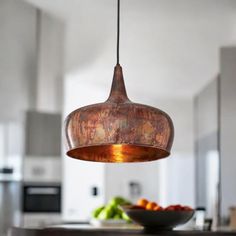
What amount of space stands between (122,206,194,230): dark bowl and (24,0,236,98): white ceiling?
281 centimetres

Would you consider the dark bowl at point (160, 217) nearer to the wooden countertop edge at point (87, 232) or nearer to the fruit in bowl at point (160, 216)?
the fruit in bowl at point (160, 216)

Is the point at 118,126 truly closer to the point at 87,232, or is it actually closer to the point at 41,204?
the point at 87,232

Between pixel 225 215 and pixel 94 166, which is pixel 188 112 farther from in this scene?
pixel 225 215

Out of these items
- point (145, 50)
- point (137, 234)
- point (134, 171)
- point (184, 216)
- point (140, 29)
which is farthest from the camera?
point (134, 171)

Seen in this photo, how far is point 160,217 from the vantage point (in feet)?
8.57

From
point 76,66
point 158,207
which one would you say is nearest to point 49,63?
point 76,66

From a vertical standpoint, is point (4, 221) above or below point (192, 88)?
below

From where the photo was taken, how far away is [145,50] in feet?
22.6

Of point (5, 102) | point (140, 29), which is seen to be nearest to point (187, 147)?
point (140, 29)

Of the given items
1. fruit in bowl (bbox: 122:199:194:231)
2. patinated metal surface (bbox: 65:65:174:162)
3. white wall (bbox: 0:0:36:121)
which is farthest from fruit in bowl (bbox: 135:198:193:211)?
white wall (bbox: 0:0:36:121)

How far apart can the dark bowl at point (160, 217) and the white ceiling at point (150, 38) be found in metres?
2.81

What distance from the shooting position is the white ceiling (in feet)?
17.3

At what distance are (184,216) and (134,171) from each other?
705 centimetres

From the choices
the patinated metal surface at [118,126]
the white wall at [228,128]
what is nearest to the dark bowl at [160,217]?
the patinated metal surface at [118,126]
